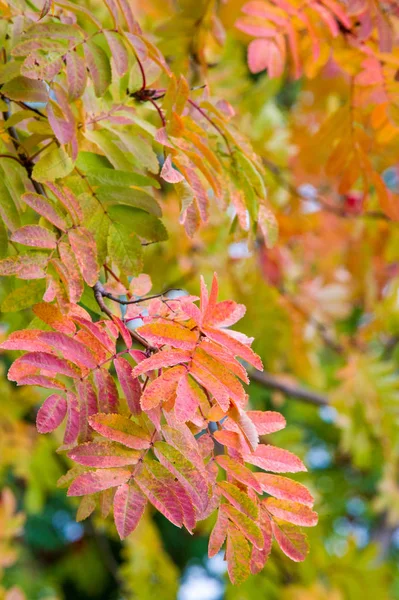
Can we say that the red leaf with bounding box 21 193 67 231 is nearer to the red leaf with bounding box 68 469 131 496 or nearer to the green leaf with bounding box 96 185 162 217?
the green leaf with bounding box 96 185 162 217

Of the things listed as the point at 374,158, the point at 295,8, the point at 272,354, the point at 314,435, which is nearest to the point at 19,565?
the point at 314,435

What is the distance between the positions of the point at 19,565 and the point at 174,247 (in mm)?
2946

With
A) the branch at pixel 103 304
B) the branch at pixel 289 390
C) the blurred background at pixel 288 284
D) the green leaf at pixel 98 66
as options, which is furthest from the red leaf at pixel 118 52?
the branch at pixel 289 390

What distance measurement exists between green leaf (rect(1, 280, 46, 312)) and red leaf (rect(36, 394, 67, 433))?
0.39ft

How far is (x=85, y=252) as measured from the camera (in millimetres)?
716

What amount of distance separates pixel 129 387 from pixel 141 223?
226mm

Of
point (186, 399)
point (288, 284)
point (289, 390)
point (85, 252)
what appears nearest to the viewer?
point (186, 399)

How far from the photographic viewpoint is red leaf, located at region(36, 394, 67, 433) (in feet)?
2.10

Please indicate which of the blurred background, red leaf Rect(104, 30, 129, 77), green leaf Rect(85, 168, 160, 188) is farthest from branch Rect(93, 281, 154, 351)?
the blurred background

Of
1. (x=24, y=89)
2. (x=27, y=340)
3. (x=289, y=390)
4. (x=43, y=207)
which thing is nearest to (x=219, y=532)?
(x=27, y=340)

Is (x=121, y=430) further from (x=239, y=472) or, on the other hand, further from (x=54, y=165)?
(x=54, y=165)

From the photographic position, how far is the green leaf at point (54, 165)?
71 centimetres

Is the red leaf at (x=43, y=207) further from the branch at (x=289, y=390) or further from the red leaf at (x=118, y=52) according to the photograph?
the branch at (x=289, y=390)

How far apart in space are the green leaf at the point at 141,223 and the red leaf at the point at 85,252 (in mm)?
86
